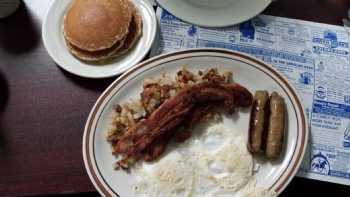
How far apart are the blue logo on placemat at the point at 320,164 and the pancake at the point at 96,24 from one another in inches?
25.6

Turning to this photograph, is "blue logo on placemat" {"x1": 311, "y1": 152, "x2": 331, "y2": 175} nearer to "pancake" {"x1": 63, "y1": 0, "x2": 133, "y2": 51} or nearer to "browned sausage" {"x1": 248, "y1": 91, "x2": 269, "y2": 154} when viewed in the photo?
"browned sausage" {"x1": 248, "y1": 91, "x2": 269, "y2": 154}

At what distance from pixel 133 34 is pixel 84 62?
0.56 feet

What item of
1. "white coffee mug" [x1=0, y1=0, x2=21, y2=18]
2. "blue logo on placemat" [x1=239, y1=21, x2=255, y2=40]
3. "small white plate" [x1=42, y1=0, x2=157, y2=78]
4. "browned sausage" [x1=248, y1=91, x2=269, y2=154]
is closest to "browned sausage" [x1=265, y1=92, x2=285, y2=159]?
"browned sausage" [x1=248, y1=91, x2=269, y2=154]

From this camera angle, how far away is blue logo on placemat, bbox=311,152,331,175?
103 cm

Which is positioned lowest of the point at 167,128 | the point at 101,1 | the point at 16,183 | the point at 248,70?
the point at 16,183

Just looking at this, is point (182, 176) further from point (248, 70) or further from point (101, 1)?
point (101, 1)

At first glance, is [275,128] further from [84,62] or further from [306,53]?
[84,62]

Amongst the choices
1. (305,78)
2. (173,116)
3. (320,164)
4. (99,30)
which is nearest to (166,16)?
(99,30)

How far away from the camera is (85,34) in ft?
3.56

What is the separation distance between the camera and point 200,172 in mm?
989

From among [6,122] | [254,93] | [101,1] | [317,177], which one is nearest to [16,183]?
[6,122]

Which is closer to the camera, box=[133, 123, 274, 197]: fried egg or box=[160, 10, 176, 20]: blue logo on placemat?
box=[133, 123, 274, 197]: fried egg

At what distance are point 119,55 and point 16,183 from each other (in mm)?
453

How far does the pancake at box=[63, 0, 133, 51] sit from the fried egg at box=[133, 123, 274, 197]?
0.36 metres
